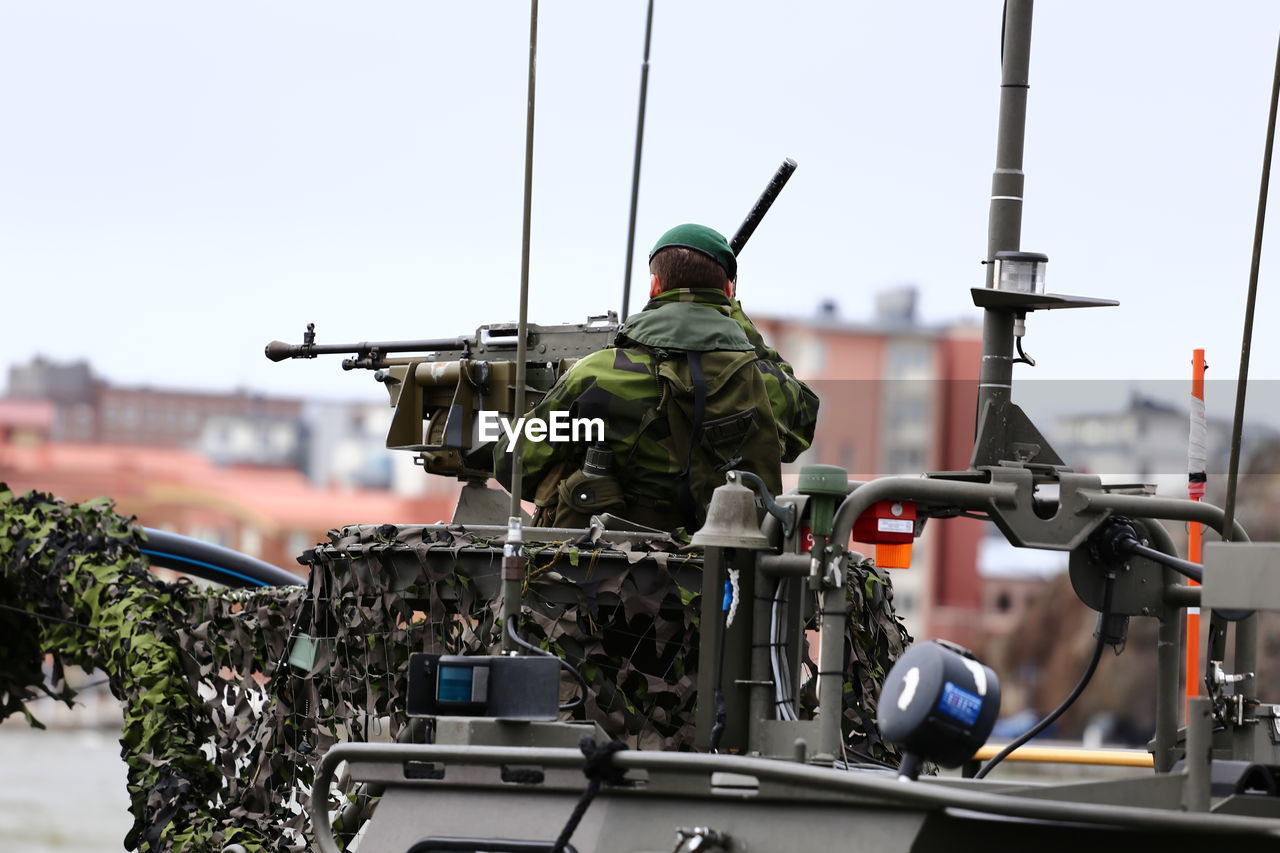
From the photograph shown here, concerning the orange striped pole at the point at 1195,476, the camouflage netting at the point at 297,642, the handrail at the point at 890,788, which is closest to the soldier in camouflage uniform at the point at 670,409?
the camouflage netting at the point at 297,642

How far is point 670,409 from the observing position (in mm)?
6402

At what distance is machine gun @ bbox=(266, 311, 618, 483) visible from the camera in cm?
740

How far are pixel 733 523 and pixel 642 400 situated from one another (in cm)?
151

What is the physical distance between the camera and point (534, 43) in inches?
203

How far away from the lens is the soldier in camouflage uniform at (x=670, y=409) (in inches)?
251

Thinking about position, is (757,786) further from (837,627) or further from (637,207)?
(637,207)

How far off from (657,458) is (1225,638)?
176 centimetres

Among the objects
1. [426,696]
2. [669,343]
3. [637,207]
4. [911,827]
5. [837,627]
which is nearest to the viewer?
[911,827]

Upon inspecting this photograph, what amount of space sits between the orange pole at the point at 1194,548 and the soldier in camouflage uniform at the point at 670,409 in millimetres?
1234

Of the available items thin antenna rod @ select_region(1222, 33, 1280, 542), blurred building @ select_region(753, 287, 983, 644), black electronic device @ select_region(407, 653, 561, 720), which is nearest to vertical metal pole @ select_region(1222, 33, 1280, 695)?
thin antenna rod @ select_region(1222, 33, 1280, 542)

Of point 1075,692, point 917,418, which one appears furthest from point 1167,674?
point 917,418

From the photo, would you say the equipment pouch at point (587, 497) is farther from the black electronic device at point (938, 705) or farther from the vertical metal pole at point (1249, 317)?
the black electronic device at point (938, 705)

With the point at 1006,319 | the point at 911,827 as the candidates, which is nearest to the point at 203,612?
the point at 1006,319

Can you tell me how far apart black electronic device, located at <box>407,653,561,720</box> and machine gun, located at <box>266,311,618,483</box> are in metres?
2.41
